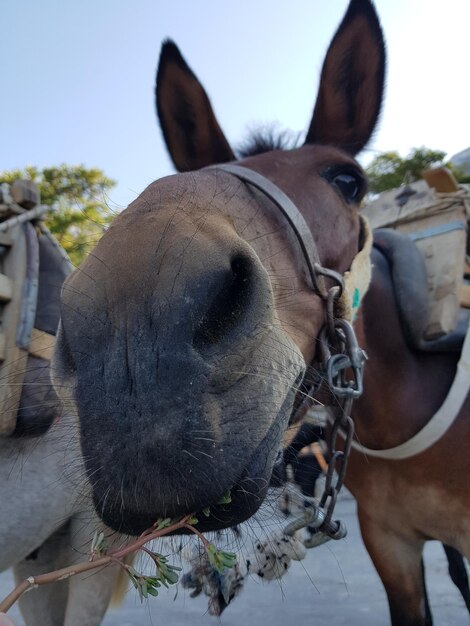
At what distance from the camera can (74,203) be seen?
1615 mm

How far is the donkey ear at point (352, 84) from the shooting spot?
163 cm

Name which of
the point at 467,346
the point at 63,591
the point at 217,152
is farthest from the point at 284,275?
the point at 63,591

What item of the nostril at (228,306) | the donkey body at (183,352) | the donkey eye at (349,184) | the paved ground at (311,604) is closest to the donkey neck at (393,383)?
the donkey eye at (349,184)

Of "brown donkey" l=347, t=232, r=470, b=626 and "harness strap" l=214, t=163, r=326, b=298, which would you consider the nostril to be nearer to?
"harness strap" l=214, t=163, r=326, b=298

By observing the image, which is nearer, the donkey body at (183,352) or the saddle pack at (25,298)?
the donkey body at (183,352)

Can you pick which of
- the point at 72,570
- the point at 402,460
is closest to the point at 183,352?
the point at 72,570

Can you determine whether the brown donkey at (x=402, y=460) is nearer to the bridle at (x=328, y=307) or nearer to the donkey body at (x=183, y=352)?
the bridle at (x=328, y=307)

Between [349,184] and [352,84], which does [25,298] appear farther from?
[352,84]

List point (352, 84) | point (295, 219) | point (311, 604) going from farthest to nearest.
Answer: point (311, 604) < point (352, 84) < point (295, 219)

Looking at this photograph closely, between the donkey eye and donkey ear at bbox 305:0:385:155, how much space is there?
0.20 meters

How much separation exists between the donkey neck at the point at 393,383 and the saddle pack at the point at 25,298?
112 cm

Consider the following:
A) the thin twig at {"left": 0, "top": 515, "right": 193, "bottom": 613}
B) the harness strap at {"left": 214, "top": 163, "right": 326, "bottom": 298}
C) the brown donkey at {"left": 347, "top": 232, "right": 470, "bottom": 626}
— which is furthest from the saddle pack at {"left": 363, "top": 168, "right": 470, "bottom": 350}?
the thin twig at {"left": 0, "top": 515, "right": 193, "bottom": 613}

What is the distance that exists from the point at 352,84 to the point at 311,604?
3031 mm

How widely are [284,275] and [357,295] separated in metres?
0.49
